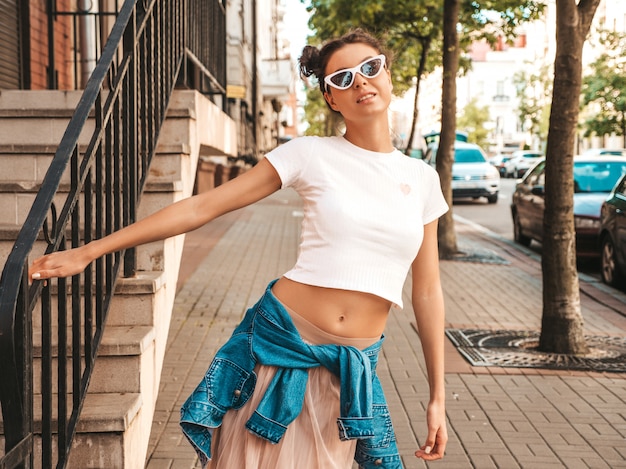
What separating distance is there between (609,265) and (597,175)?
310 centimetres

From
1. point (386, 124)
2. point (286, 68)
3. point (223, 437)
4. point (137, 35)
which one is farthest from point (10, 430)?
point (286, 68)

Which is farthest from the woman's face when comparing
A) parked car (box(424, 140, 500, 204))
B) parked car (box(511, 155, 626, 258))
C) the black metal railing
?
parked car (box(424, 140, 500, 204))

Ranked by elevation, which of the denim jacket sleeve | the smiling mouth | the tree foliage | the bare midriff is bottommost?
the denim jacket sleeve

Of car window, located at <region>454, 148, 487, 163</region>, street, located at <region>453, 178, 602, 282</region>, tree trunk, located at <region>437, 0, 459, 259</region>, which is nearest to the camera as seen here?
street, located at <region>453, 178, 602, 282</region>

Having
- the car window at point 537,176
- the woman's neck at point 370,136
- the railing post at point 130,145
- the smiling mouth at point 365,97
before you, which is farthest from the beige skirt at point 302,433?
the car window at point 537,176

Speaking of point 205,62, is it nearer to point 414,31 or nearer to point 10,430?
point 10,430

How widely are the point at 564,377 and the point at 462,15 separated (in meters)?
12.0

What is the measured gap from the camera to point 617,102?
113 ft

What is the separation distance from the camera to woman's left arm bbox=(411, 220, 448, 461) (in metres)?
2.68

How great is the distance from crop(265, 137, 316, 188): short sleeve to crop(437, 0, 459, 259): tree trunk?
1106 centimetres

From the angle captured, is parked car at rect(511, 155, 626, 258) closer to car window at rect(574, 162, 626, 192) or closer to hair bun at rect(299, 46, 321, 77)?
car window at rect(574, 162, 626, 192)

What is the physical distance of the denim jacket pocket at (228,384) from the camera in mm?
2502

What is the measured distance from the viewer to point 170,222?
243cm

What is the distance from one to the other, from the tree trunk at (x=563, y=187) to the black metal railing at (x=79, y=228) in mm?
3027
